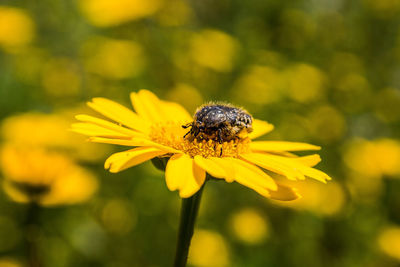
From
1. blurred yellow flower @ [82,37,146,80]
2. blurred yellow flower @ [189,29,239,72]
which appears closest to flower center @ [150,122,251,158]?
blurred yellow flower @ [82,37,146,80]

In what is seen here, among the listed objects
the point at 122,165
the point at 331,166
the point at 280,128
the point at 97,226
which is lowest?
the point at 122,165

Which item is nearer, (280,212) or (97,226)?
(97,226)

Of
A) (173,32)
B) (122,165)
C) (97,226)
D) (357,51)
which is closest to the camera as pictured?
(122,165)

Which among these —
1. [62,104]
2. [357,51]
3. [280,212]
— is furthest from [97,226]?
[357,51]

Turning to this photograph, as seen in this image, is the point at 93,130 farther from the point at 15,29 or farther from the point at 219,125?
the point at 15,29

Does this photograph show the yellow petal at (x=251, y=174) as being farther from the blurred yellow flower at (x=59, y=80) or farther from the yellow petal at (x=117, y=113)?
the blurred yellow flower at (x=59, y=80)

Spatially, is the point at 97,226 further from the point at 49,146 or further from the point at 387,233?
the point at 387,233
